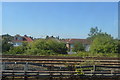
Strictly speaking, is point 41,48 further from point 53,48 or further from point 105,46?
point 105,46

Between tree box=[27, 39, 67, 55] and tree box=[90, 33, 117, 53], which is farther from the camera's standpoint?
tree box=[90, 33, 117, 53]

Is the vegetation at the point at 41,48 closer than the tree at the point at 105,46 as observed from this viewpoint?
Yes

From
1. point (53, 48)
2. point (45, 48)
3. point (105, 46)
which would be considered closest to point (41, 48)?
point (45, 48)

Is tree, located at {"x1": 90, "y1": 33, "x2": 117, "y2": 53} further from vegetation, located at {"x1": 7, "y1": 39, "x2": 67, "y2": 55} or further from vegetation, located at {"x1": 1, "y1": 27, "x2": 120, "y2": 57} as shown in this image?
vegetation, located at {"x1": 7, "y1": 39, "x2": 67, "y2": 55}

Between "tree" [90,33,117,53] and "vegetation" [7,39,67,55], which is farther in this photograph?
"tree" [90,33,117,53]

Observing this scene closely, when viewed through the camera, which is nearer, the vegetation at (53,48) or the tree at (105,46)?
the vegetation at (53,48)

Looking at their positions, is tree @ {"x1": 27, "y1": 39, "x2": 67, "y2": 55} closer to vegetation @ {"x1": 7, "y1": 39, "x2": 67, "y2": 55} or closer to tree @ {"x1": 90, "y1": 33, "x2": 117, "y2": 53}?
vegetation @ {"x1": 7, "y1": 39, "x2": 67, "y2": 55}

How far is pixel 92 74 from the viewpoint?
3.15m

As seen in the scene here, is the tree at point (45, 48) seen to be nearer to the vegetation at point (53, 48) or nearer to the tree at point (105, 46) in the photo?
the vegetation at point (53, 48)

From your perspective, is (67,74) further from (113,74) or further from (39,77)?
(113,74)

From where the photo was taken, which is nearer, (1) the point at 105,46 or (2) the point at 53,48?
(2) the point at 53,48

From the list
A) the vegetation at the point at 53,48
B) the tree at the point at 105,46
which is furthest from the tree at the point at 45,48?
the tree at the point at 105,46

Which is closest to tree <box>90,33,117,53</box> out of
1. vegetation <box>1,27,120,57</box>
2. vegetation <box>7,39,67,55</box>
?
vegetation <box>1,27,120,57</box>

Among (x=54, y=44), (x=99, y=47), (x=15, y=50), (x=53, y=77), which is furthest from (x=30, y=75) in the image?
(x=99, y=47)
